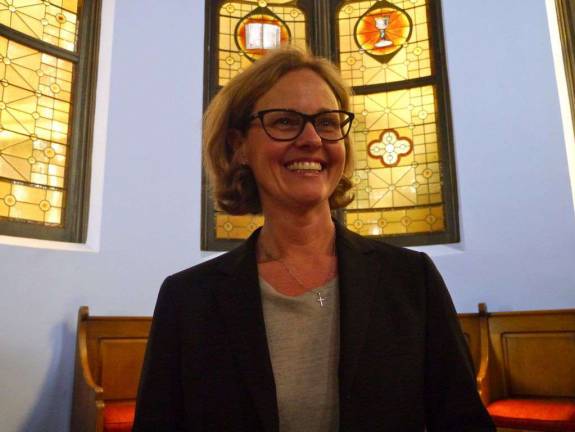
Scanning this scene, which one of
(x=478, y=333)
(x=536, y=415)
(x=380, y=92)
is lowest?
(x=536, y=415)

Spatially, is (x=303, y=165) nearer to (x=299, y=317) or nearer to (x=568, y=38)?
(x=299, y=317)

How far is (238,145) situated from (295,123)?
215 mm

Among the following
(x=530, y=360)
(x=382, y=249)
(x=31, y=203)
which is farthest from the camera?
(x=31, y=203)

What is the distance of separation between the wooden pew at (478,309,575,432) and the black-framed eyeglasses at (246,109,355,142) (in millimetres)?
2545

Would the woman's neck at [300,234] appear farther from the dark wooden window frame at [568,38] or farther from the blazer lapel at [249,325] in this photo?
the dark wooden window frame at [568,38]

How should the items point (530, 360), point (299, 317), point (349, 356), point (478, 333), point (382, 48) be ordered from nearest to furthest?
point (349, 356) → point (299, 317) → point (530, 360) → point (478, 333) → point (382, 48)

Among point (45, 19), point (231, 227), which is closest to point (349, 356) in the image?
point (231, 227)

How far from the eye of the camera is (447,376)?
1.04 meters

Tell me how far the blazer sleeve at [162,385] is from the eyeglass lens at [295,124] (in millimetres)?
447

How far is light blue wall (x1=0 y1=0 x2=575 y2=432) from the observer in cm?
349

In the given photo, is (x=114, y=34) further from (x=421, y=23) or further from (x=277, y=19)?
(x=421, y=23)

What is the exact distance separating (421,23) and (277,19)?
1.28 meters

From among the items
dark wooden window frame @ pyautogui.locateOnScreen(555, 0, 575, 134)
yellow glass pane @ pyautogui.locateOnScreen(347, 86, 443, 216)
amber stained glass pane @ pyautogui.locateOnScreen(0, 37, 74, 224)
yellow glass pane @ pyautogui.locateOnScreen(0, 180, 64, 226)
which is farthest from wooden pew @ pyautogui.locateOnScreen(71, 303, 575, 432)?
dark wooden window frame @ pyautogui.locateOnScreen(555, 0, 575, 134)

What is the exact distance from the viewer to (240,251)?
4.18ft
